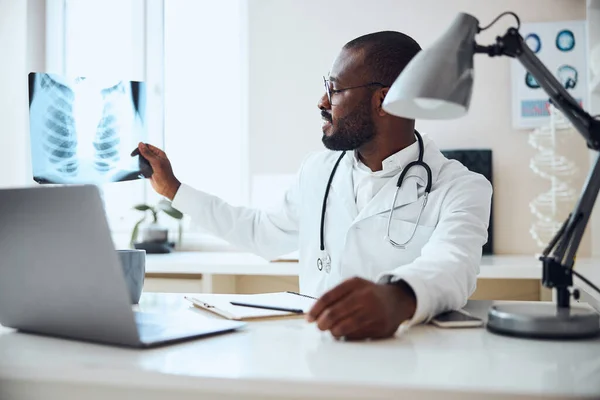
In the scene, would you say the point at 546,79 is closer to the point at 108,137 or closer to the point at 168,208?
the point at 108,137

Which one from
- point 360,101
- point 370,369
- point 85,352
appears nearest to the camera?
point 370,369

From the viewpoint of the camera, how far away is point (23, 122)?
127 inches

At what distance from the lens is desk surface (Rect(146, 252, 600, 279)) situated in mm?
2164

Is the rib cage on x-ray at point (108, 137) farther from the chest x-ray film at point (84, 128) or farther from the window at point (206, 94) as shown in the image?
the window at point (206, 94)

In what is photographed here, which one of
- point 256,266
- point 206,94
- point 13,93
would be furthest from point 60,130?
point 13,93

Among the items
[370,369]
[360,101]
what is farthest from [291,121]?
[370,369]

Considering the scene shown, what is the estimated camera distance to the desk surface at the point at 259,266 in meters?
2.16

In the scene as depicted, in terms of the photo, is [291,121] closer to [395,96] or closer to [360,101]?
[360,101]

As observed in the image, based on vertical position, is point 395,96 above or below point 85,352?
above

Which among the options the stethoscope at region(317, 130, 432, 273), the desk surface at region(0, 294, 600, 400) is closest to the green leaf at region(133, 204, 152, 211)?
the stethoscope at region(317, 130, 432, 273)

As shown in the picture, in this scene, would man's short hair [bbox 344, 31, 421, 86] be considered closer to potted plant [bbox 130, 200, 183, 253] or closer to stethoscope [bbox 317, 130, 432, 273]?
stethoscope [bbox 317, 130, 432, 273]

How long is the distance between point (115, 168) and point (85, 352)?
679mm

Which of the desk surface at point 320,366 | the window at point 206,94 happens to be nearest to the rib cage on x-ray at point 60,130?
the desk surface at point 320,366

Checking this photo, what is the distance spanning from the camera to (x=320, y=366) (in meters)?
0.71
